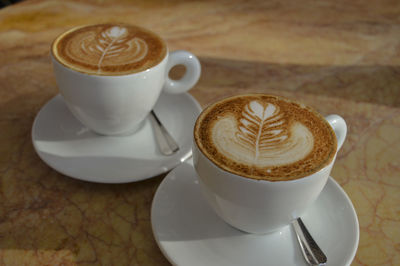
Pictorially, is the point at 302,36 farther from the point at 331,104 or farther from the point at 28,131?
the point at 28,131

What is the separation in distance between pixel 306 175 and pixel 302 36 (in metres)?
0.92

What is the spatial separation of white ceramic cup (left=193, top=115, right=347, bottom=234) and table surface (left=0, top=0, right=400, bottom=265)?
5.9 inches

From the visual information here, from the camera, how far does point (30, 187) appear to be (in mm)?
791

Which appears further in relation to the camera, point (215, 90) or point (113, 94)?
point (215, 90)

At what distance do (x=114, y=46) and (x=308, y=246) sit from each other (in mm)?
587

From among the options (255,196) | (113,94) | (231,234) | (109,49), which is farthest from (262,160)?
(109,49)

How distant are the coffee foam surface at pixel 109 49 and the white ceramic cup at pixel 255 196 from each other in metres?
0.31

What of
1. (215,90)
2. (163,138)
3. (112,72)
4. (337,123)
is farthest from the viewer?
(215,90)

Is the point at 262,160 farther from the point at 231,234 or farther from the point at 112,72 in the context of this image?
the point at 112,72

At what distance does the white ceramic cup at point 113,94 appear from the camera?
797mm

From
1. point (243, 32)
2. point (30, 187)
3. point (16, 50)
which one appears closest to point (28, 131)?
point (30, 187)

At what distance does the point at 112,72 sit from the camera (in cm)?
80

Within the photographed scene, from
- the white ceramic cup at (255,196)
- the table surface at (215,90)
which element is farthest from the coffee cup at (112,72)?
the white ceramic cup at (255,196)

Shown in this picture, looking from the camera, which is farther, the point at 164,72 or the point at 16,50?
the point at 16,50
